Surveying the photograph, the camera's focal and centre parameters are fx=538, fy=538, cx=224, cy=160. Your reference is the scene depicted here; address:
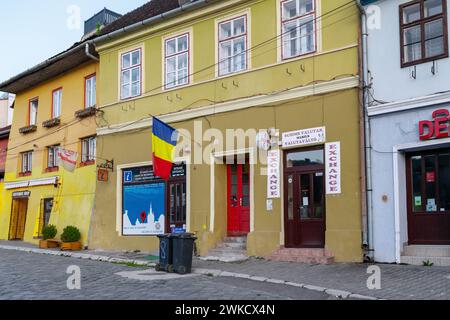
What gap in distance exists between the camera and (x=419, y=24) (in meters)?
12.6

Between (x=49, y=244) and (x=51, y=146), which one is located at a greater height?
(x=51, y=146)

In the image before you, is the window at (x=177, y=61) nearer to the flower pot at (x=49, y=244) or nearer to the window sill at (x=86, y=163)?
the window sill at (x=86, y=163)

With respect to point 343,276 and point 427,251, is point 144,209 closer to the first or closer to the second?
point 343,276

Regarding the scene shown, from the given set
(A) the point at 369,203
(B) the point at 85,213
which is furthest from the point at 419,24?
(B) the point at 85,213

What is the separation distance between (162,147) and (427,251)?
7.52m

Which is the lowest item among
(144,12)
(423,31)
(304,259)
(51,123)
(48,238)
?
(304,259)

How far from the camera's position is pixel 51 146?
918 inches

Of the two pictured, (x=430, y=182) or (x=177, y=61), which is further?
(x=177, y=61)

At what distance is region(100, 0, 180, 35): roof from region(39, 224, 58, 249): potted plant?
7.88 m

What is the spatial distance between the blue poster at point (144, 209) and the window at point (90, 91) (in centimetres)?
414

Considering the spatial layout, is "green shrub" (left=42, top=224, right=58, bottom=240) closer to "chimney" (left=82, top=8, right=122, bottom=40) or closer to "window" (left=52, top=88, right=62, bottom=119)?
"window" (left=52, top=88, right=62, bottom=119)

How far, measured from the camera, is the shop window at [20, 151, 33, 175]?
25.2 meters

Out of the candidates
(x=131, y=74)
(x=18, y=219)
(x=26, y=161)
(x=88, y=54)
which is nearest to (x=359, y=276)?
(x=131, y=74)
